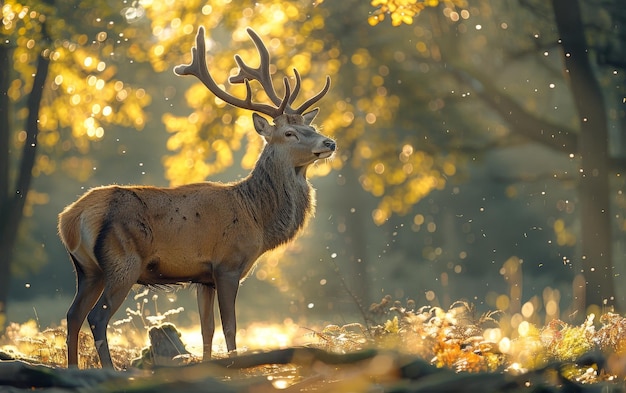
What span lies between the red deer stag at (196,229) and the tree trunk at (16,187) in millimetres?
6756

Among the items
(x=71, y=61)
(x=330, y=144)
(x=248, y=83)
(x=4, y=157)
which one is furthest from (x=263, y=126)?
(x=71, y=61)

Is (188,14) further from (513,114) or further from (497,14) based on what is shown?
(497,14)

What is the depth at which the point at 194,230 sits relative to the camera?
310 inches

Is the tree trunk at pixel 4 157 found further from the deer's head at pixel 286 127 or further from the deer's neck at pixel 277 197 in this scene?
the deer's neck at pixel 277 197

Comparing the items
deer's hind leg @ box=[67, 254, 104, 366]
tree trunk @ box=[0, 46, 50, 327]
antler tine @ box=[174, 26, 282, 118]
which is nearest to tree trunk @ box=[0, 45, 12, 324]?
tree trunk @ box=[0, 46, 50, 327]

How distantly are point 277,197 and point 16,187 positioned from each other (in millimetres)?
7445

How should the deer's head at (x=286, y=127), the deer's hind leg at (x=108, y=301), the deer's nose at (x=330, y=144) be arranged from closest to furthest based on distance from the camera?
the deer's hind leg at (x=108, y=301)
the deer's nose at (x=330, y=144)
the deer's head at (x=286, y=127)

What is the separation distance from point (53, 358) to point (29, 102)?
7.21m

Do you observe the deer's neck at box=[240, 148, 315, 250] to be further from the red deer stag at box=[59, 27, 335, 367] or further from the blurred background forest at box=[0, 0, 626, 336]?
the blurred background forest at box=[0, 0, 626, 336]

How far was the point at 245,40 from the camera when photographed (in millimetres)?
18109

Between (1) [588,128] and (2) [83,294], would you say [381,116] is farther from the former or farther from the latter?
(2) [83,294]

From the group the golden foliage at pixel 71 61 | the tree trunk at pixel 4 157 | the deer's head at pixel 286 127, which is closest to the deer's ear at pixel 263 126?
the deer's head at pixel 286 127

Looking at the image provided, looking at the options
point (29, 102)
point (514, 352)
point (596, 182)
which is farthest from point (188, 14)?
point (514, 352)

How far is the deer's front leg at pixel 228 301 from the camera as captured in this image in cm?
786
